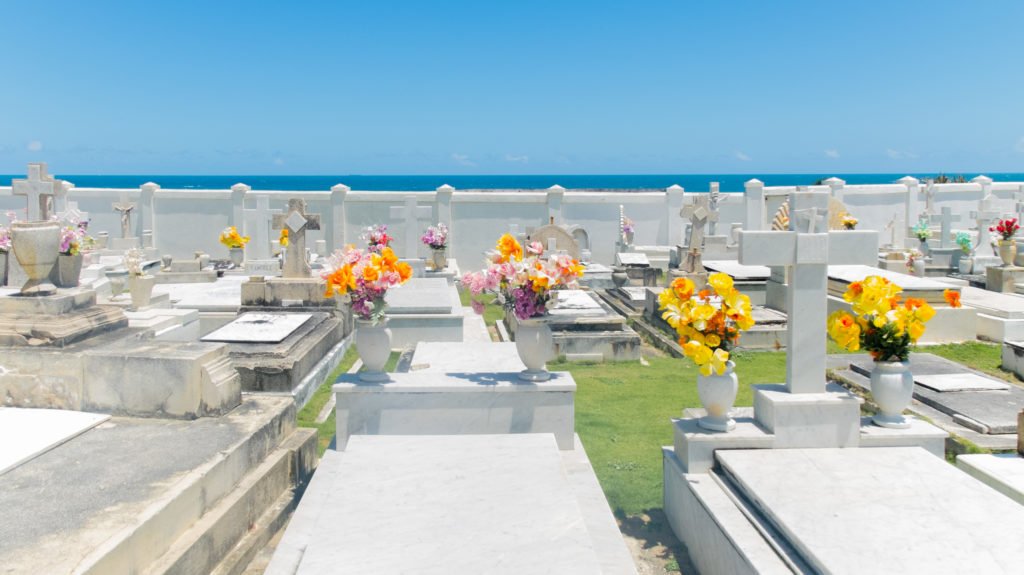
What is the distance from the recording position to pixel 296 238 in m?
10.3

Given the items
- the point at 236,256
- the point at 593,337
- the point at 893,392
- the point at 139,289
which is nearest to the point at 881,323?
the point at 893,392

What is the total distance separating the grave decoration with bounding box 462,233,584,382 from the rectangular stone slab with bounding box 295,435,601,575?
72 centimetres

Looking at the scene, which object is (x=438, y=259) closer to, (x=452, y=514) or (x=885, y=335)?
(x=885, y=335)

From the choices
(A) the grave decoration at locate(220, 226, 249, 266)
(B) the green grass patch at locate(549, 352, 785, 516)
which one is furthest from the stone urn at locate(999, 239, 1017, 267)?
(A) the grave decoration at locate(220, 226, 249, 266)

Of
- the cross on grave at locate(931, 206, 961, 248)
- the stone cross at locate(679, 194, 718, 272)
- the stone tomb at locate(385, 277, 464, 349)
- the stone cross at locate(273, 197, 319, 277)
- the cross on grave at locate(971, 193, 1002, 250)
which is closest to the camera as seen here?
the stone tomb at locate(385, 277, 464, 349)

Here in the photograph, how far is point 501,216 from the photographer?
18.7 metres

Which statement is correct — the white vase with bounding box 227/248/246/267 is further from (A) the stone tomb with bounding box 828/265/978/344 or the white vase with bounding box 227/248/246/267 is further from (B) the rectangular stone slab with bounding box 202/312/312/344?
(A) the stone tomb with bounding box 828/265/978/344

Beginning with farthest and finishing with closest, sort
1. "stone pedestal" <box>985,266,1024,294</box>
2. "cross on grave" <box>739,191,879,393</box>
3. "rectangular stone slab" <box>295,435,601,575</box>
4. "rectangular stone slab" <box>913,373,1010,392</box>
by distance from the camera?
"stone pedestal" <box>985,266,1024,294</box>
"rectangular stone slab" <box>913,373,1010,392</box>
"cross on grave" <box>739,191,879,393</box>
"rectangular stone slab" <box>295,435,601,575</box>

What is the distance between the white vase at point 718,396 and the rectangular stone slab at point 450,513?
3.02ft

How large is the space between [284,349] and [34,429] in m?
3.14

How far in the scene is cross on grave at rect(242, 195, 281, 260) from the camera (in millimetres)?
17594

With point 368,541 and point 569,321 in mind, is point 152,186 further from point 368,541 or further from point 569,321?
point 368,541

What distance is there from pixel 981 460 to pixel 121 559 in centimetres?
434

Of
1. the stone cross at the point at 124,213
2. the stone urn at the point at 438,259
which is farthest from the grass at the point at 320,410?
the stone cross at the point at 124,213
